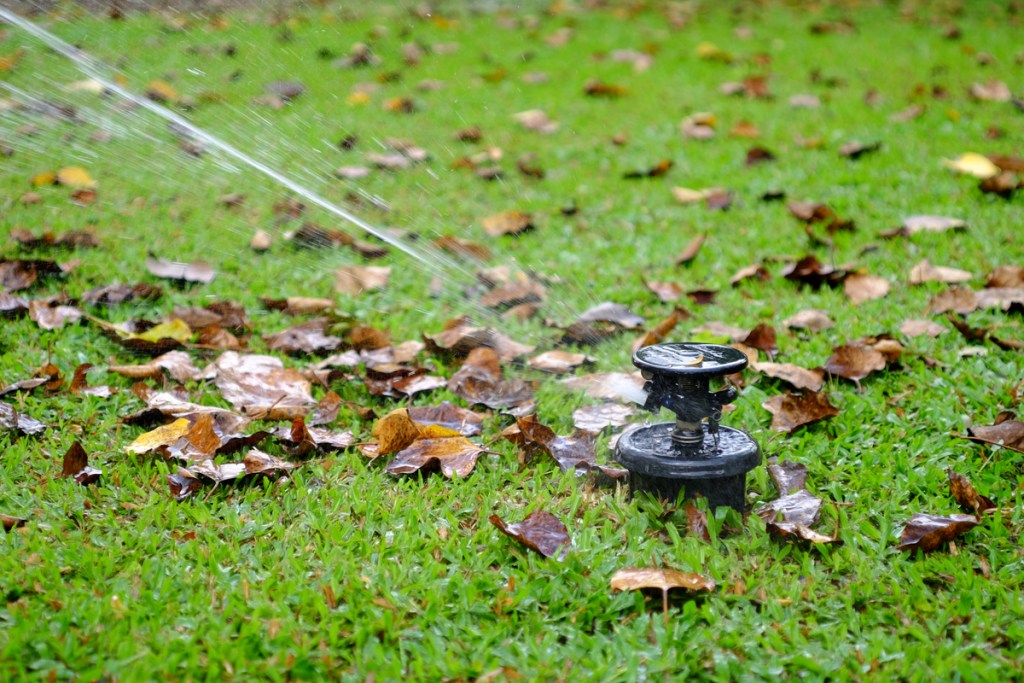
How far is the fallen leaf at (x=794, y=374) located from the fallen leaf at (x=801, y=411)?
101mm

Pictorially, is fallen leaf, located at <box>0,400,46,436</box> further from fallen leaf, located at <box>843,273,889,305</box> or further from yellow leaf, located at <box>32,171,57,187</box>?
fallen leaf, located at <box>843,273,889,305</box>

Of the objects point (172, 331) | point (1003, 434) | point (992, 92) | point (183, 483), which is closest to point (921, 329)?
point (1003, 434)

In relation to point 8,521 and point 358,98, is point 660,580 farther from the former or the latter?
point 358,98

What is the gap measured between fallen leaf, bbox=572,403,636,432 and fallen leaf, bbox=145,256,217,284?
1549 mm

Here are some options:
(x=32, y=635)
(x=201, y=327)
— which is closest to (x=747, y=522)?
(x=32, y=635)

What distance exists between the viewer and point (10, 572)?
1.74 meters

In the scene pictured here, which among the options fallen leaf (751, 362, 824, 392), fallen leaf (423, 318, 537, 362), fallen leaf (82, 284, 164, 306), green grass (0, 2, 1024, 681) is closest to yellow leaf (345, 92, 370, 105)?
green grass (0, 2, 1024, 681)

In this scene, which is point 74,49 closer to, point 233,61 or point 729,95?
point 233,61

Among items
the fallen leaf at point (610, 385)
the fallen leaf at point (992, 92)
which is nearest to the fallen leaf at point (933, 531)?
the fallen leaf at point (610, 385)

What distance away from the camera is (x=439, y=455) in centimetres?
217

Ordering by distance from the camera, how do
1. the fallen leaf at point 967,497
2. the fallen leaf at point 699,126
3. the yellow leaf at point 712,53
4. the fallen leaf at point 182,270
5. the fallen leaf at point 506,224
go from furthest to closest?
the yellow leaf at point 712,53, the fallen leaf at point 699,126, the fallen leaf at point 506,224, the fallen leaf at point 182,270, the fallen leaf at point 967,497

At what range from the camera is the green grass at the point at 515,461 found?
5.31 feet

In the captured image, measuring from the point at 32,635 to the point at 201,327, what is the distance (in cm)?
144

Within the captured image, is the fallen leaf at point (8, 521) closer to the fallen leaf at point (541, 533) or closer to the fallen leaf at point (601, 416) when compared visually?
the fallen leaf at point (541, 533)
